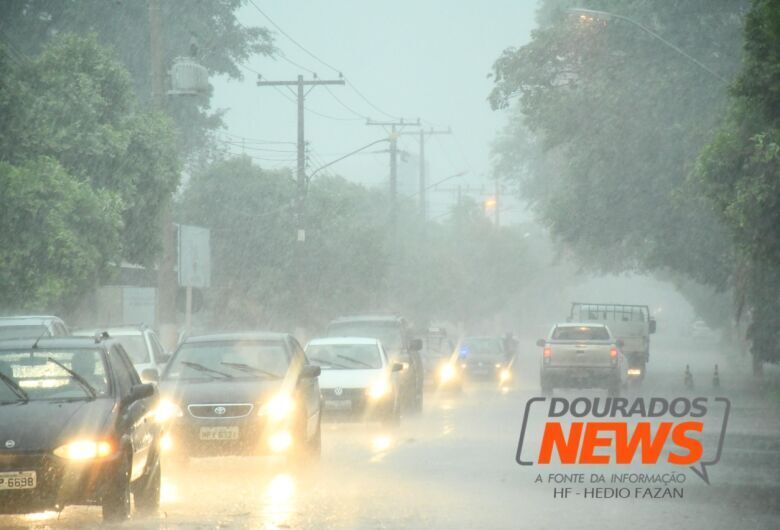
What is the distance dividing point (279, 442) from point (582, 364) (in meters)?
18.7

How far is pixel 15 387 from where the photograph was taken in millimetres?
12578

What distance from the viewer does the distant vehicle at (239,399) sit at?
1764 centimetres

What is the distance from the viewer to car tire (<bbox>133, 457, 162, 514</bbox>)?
13.8 meters

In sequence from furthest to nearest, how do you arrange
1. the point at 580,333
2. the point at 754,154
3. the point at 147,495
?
the point at 580,333, the point at 754,154, the point at 147,495

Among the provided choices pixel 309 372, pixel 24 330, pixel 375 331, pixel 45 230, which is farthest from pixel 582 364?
pixel 309 372

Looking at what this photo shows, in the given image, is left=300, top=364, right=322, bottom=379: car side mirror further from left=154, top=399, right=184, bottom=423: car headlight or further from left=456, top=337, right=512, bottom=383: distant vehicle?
left=456, top=337, right=512, bottom=383: distant vehicle

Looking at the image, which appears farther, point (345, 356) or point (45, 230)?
point (345, 356)

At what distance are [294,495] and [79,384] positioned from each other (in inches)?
121

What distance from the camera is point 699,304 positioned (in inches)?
3310

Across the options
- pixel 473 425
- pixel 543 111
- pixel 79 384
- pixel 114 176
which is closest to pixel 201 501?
pixel 79 384

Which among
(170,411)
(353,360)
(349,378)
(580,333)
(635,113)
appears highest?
(635,113)

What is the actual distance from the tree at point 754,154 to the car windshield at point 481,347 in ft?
74.4

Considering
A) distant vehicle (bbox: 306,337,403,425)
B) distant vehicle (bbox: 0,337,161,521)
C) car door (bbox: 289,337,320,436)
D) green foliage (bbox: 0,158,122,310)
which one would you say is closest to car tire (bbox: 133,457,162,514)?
distant vehicle (bbox: 0,337,161,521)

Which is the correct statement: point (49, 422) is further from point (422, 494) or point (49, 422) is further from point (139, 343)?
point (139, 343)
